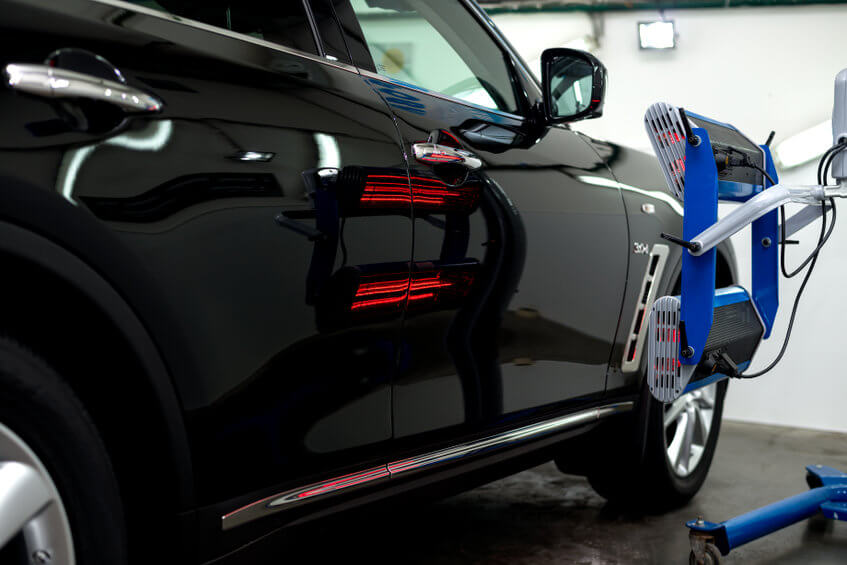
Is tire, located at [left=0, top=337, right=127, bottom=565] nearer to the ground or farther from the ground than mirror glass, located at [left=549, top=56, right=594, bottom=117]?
nearer to the ground

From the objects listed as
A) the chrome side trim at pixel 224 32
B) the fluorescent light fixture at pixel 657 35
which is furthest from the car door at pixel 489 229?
the fluorescent light fixture at pixel 657 35

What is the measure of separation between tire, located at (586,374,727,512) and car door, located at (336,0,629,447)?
322 mm

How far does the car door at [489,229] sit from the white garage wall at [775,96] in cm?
250

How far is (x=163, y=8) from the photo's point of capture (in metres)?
1.34

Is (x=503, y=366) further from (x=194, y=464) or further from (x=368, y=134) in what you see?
(x=194, y=464)

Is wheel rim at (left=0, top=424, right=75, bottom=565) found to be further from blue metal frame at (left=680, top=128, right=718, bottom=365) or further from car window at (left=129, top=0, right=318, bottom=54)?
blue metal frame at (left=680, top=128, right=718, bottom=365)

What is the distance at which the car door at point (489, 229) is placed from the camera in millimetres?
1618

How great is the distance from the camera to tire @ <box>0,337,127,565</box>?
940 mm

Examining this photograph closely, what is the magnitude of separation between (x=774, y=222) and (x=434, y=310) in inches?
43.8

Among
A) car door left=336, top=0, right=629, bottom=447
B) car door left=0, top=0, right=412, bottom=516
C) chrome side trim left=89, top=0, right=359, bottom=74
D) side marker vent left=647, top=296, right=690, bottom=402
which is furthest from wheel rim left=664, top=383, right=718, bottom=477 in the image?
chrome side trim left=89, top=0, right=359, bottom=74

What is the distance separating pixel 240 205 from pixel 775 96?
394cm

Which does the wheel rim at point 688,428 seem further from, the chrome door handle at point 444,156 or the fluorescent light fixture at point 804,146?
→ the fluorescent light fixture at point 804,146

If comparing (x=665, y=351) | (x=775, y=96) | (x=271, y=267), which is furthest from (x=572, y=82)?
(x=775, y=96)

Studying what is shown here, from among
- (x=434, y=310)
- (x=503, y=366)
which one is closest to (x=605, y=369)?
(x=503, y=366)
